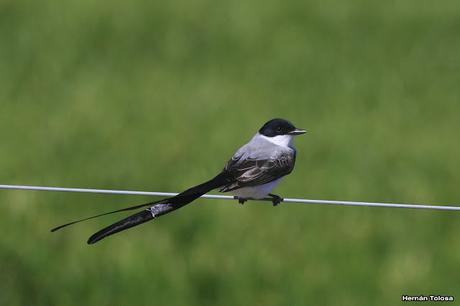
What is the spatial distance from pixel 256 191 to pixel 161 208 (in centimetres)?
131

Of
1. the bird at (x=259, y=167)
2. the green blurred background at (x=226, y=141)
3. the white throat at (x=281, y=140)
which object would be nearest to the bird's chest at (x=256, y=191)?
the bird at (x=259, y=167)

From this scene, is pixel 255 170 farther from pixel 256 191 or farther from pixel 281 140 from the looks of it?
pixel 281 140

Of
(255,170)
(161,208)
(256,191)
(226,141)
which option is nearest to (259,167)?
(255,170)

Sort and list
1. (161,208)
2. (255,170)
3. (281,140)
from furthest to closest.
Result: (281,140) → (255,170) → (161,208)

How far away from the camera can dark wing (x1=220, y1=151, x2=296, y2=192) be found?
7824 mm

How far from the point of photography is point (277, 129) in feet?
27.9

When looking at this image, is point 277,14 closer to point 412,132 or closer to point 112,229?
point 412,132

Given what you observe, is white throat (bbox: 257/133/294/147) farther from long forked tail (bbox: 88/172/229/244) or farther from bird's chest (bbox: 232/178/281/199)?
long forked tail (bbox: 88/172/229/244)

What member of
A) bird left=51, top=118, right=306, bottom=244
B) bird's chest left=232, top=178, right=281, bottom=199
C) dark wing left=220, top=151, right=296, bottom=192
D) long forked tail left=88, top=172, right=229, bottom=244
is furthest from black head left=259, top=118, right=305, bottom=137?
long forked tail left=88, top=172, right=229, bottom=244

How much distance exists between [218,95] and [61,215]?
170 inches

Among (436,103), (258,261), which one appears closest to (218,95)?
(436,103)

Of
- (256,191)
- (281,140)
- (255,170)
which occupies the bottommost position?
(256,191)

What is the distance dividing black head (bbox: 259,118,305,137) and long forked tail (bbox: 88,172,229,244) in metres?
0.96

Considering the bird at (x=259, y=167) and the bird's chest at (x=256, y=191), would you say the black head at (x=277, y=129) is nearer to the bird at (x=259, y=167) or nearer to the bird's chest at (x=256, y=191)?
the bird at (x=259, y=167)
